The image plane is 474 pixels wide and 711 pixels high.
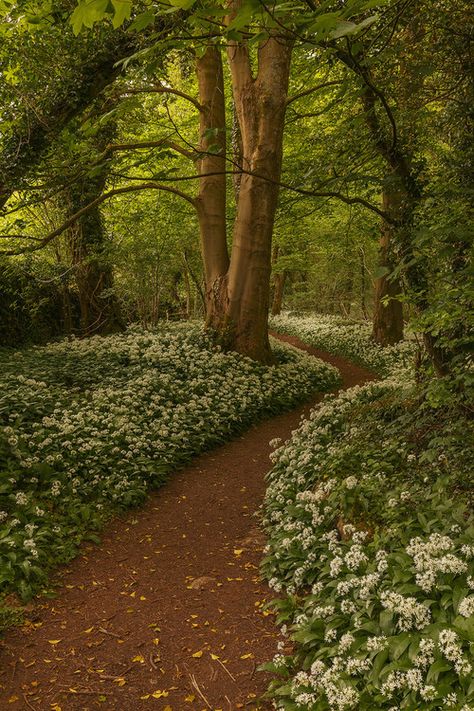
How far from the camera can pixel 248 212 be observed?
43.1 ft

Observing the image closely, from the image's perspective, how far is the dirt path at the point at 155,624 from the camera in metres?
4.05

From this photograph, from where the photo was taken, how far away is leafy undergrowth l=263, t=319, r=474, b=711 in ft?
10.7

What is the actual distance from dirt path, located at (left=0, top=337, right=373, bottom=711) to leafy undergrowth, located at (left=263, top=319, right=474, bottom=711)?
360 mm

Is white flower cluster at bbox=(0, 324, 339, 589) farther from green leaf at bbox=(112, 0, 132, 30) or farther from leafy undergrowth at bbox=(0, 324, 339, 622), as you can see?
green leaf at bbox=(112, 0, 132, 30)

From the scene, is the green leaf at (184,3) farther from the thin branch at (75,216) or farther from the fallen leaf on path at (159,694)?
the thin branch at (75,216)

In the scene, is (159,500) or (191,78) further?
(191,78)

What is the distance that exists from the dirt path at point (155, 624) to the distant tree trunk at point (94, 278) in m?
10.5

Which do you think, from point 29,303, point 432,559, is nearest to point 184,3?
point 432,559

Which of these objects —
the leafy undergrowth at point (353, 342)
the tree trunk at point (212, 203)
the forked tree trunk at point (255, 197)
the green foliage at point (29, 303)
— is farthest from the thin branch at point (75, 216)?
the leafy undergrowth at point (353, 342)

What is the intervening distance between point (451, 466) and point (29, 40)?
903 cm

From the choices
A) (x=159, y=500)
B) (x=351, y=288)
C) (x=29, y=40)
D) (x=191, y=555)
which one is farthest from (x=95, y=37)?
(x=351, y=288)

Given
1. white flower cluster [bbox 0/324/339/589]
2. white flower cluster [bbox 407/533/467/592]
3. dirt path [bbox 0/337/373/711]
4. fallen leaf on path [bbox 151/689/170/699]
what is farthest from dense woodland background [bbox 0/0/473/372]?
fallen leaf on path [bbox 151/689/170/699]

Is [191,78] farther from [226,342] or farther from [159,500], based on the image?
[159,500]

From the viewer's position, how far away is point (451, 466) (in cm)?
516
